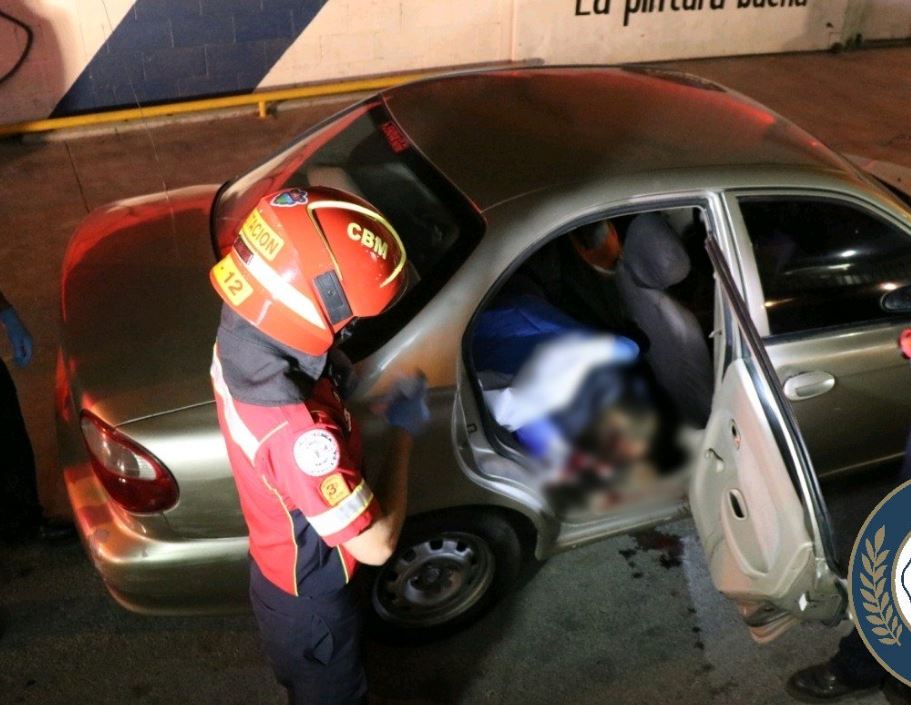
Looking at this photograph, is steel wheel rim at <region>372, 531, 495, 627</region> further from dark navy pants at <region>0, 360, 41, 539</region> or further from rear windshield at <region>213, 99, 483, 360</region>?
dark navy pants at <region>0, 360, 41, 539</region>

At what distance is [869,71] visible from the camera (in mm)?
9266

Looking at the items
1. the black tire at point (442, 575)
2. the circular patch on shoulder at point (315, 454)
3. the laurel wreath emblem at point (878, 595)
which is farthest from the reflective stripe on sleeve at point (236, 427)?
the laurel wreath emblem at point (878, 595)

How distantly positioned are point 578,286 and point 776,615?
1514 mm

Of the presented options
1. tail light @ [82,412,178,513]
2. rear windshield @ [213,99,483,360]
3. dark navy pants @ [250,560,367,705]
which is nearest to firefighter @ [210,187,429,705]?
dark navy pants @ [250,560,367,705]

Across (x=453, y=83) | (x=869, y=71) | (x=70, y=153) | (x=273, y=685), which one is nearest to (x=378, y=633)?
(x=273, y=685)

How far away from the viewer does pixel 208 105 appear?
7230mm

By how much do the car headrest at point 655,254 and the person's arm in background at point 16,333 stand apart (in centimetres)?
224

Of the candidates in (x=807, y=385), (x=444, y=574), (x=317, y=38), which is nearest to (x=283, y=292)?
(x=444, y=574)

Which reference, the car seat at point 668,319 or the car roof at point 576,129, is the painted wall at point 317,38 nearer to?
the car roof at point 576,129

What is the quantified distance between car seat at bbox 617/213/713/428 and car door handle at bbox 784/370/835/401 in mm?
307

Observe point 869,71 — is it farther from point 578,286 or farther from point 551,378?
point 551,378

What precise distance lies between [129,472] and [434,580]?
105 centimetres

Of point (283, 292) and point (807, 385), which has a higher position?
point (283, 292)

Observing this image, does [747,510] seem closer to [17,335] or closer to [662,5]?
[17,335]
